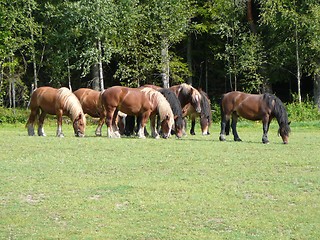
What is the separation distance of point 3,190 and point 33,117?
10.7 m

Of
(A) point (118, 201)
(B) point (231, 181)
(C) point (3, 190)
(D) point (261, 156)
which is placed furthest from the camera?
(D) point (261, 156)

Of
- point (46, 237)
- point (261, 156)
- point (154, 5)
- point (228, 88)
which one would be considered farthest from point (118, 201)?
point (228, 88)

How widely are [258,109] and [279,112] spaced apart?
2.68 ft

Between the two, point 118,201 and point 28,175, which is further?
point 28,175

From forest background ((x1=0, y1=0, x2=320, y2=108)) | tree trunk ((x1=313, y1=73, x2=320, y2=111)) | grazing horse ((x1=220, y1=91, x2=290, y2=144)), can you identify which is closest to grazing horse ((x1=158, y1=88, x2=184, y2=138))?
grazing horse ((x1=220, y1=91, x2=290, y2=144))

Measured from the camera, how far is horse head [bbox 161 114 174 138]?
74.7 ft

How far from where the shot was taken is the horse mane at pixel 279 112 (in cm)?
2097

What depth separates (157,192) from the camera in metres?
13.2

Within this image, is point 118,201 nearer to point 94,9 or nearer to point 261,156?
point 261,156

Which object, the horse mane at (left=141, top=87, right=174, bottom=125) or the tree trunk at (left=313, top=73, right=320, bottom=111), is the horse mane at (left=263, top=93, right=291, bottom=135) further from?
the tree trunk at (left=313, top=73, right=320, bottom=111)

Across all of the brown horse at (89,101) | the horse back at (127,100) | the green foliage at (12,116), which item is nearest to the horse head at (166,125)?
the horse back at (127,100)

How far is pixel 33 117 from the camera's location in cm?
2388

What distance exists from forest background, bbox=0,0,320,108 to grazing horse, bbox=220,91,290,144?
18.1 m

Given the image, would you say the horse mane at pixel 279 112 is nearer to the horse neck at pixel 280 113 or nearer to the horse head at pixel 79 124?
the horse neck at pixel 280 113
